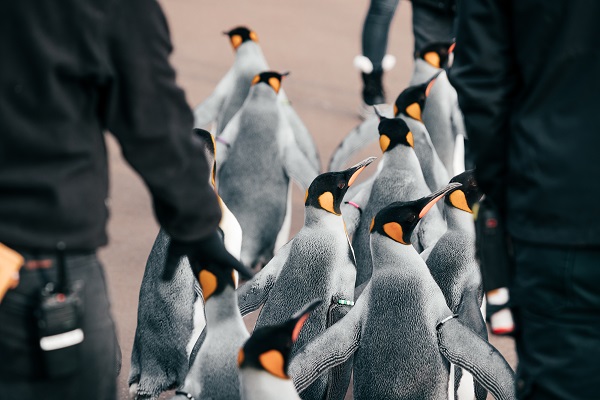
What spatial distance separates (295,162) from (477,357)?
142 centimetres

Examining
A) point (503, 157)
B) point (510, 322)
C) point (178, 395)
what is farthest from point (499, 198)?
point (178, 395)

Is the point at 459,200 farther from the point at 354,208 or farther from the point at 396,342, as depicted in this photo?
the point at 396,342

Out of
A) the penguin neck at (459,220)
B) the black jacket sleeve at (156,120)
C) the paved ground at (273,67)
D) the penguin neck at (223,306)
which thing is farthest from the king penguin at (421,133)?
the black jacket sleeve at (156,120)

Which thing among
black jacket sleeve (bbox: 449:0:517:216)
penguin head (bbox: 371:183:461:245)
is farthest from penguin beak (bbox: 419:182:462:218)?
black jacket sleeve (bbox: 449:0:517:216)

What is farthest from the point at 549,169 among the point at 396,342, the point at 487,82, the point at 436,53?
the point at 436,53

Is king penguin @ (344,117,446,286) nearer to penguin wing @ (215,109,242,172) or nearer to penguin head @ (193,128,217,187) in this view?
penguin head @ (193,128,217,187)

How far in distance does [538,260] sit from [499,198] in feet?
0.40

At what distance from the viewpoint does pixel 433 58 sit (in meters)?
3.89

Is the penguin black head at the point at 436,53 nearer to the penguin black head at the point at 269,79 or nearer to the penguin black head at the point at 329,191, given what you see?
the penguin black head at the point at 269,79

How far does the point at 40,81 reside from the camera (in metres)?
1.12

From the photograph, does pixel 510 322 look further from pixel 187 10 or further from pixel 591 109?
pixel 187 10

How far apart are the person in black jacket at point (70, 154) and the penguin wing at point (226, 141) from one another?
223 centimetres

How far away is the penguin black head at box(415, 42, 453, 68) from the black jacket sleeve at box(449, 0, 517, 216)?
8.29 ft

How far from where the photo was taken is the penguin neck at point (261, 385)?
1.80 meters
